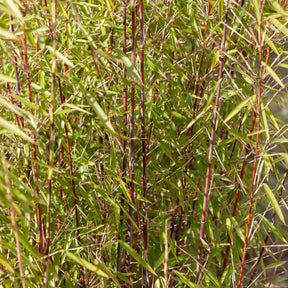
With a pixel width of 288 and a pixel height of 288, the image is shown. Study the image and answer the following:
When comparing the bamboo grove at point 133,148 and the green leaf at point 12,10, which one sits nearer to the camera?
the green leaf at point 12,10

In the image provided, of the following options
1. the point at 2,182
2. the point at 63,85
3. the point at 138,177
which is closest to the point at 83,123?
the point at 63,85

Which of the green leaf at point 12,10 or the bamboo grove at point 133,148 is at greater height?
the green leaf at point 12,10

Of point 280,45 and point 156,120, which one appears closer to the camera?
point 156,120

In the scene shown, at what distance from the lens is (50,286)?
1.29m

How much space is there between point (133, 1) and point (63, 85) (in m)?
0.49

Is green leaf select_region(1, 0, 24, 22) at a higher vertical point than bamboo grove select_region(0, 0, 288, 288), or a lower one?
higher

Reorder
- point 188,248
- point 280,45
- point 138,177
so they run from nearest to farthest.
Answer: point 138,177 → point 280,45 → point 188,248

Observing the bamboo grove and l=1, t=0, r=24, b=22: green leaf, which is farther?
the bamboo grove

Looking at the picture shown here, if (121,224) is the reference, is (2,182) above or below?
above

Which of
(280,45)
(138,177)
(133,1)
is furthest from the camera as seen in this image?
(280,45)

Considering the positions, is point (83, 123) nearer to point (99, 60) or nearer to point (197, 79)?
point (99, 60)

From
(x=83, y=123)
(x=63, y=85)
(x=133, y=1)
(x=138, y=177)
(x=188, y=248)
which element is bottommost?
(x=188, y=248)

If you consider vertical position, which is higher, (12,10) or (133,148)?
(12,10)

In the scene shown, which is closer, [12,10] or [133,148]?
[12,10]
